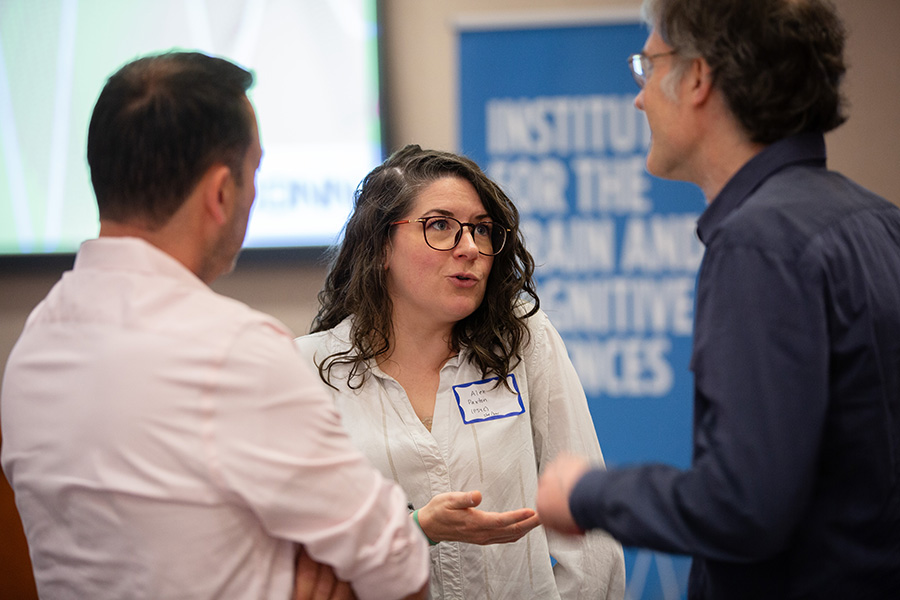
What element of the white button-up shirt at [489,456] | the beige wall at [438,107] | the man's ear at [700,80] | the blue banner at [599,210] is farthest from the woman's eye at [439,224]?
the beige wall at [438,107]

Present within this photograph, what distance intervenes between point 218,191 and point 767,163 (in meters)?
0.80

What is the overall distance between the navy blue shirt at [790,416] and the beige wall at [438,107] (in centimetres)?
227

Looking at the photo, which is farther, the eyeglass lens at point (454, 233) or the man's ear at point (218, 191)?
the eyeglass lens at point (454, 233)

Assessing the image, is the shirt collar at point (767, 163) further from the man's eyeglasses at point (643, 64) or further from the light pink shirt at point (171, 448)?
the light pink shirt at point (171, 448)

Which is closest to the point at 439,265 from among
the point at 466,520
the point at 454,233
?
the point at 454,233

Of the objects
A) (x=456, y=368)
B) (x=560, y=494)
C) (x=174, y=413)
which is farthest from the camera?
(x=456, y=368)

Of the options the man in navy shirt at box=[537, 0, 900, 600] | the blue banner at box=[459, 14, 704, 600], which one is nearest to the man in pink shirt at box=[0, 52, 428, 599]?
the man in navy shirt at box=[537, 0, 900, 600]

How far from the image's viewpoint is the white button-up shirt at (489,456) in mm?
1658

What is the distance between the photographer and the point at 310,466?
2.98 ft

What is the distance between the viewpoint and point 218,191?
0.97 metres

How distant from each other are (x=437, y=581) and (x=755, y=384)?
40.6 inches

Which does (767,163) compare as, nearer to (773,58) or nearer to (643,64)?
(773,58)

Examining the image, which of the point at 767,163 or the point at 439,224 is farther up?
the point at 767,163

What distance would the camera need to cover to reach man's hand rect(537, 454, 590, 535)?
1081 millimetres
